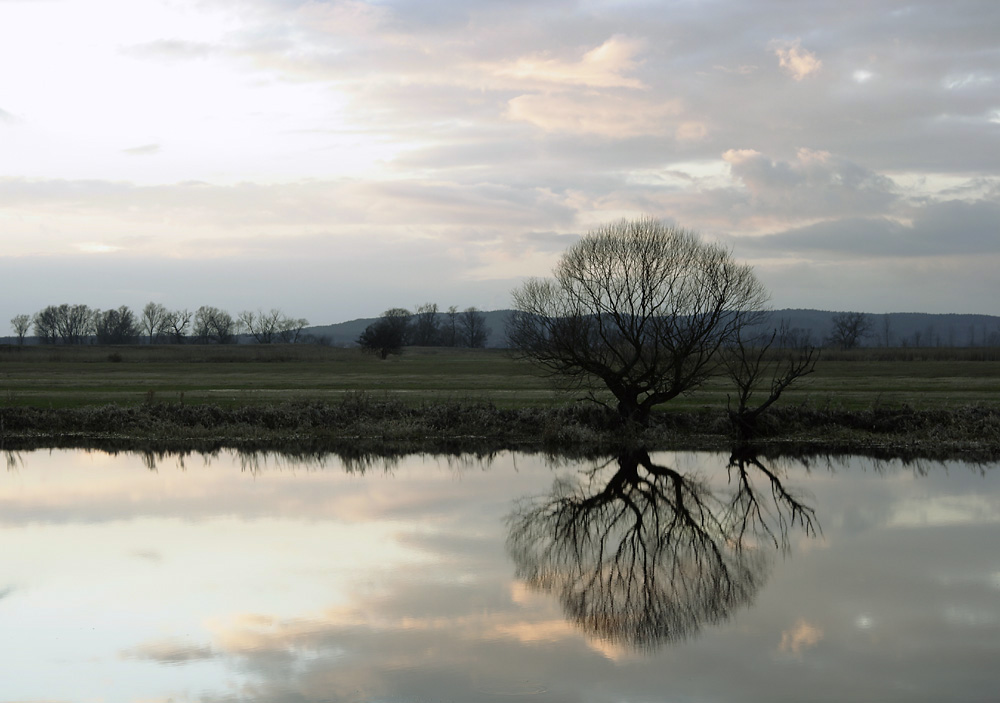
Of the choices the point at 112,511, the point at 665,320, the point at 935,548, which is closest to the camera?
the point at 935,548

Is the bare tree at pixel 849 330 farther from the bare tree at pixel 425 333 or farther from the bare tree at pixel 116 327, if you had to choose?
the bare tree at pixel 116 327

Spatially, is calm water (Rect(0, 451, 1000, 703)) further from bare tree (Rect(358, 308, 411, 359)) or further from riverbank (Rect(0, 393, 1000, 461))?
bare tree (Rect(358, 308, 411, 359))

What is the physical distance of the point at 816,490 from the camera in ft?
66.3

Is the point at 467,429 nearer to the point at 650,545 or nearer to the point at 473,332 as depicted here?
the point at 650,545

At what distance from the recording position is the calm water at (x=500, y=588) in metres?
9.09

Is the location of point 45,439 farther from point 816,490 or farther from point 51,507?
point 816,490

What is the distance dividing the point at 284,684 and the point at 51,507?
11758mm

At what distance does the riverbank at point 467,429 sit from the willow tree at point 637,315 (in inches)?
76.0

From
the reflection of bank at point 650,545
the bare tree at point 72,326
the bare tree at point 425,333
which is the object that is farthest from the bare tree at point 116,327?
the reflection of bank at point 650,545

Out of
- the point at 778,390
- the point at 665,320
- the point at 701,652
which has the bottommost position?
the point at 701,652

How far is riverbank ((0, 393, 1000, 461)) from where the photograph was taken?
91.0 ft

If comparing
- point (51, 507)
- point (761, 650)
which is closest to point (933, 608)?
point (761, 650)

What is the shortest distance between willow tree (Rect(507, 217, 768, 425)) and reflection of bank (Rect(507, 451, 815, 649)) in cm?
584

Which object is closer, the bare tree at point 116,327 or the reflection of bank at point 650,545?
the reflection of bank at point 650,545
